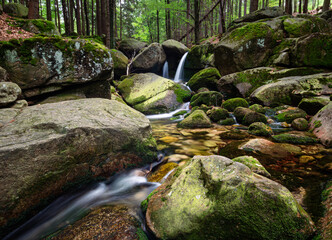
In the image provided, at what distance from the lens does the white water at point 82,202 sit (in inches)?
89.3

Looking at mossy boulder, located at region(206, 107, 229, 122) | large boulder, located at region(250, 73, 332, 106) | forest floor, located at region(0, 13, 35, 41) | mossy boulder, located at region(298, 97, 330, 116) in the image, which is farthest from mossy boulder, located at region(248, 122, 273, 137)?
forest floor, located at region(0, 13, 35, 41)

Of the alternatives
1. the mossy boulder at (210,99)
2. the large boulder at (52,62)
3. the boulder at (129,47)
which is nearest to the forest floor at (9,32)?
the large boulder at (52,62)

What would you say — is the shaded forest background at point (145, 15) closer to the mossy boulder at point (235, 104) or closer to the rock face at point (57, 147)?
the rock face at point (57, 147)

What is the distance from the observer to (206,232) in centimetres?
175

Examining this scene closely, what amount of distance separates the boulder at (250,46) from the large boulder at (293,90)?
3.31 meters

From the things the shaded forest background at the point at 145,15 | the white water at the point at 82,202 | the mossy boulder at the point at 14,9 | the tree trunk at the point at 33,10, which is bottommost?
the white water at the point at 82,202

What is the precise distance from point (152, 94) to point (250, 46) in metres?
6.72

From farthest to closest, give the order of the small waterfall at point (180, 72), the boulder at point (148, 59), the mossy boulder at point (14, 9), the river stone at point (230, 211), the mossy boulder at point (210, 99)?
the small waterfall at point (180, 72) → the boulder at point (148, 59) → the mossy boulder at point (14, 9) → the mossy boulder at point (210, 99) → the river stone at point (230, 211)

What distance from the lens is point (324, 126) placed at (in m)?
4.69

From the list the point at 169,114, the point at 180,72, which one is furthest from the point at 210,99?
the point at 180,72

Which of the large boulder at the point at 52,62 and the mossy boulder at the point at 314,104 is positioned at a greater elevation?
the large boulder at the point at 52,62

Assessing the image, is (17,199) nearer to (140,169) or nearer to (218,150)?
(140,169)

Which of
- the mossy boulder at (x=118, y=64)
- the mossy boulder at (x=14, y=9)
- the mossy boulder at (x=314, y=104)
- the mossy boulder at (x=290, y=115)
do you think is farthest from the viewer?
the mossy boulder at (x=118, y=64)

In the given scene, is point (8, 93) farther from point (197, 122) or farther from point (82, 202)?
point (197, 122)
